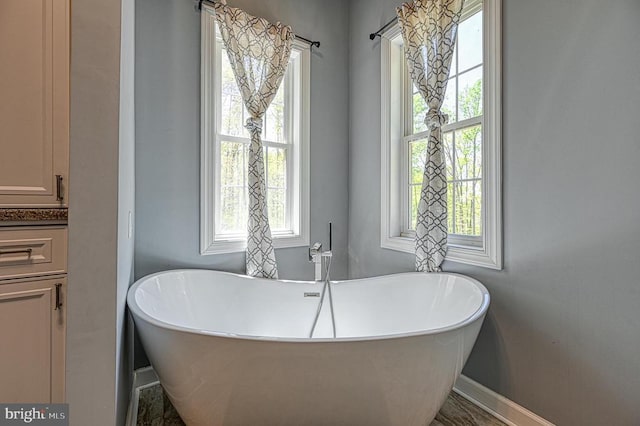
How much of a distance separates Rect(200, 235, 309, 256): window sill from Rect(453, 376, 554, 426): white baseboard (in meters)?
1.49

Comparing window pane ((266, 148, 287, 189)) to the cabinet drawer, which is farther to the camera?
window pane ((266, 148, 287, 189))

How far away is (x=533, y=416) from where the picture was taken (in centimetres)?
146

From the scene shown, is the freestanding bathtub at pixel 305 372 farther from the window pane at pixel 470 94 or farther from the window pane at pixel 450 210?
the window pane at pixel 470 94

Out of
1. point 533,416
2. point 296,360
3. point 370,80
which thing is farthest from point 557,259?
point 370,80

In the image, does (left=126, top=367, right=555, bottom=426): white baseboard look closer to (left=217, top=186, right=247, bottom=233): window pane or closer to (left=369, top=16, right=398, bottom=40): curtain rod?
(left=217, top=186, right=247, bottom=233): window pane

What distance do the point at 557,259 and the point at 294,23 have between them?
8.16 ft

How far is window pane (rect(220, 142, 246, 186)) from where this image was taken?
2240mm

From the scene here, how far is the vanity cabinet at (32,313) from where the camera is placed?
3.09 feet

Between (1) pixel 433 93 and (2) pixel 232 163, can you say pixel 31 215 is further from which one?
(1) pixel 433 93

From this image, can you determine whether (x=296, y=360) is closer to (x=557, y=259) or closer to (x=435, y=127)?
(x=557, y=259)

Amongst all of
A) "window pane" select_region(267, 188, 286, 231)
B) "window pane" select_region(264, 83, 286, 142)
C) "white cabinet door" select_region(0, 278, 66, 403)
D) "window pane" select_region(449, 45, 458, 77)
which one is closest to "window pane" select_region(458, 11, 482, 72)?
"window pane" select_region(449, 45, 458, 77)

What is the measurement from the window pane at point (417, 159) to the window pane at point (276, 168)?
104 centimetres

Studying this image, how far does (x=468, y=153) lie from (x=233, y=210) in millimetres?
1702

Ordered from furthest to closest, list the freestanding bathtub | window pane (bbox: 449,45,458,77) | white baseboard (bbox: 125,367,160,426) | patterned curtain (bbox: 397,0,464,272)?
window pane (bbox: 449,45,458,77) → patterned curtain (bbox: 397,0,464,272) → white baseboard (bbox: 125,367,160,426) → the freestanding bathtub
